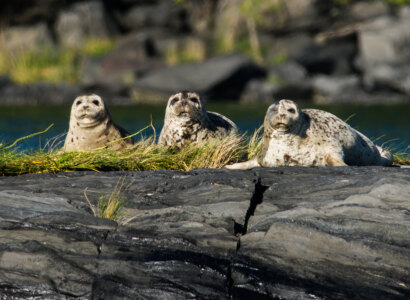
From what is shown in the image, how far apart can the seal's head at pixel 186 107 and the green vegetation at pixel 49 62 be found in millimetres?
23902

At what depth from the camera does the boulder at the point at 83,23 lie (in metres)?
36.1

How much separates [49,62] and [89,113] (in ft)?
83.0

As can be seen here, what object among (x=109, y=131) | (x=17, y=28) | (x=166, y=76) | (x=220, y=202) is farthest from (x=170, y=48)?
(x=220, y=202)

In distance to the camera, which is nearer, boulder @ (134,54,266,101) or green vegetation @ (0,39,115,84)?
boulder @ (134,54,266,101)

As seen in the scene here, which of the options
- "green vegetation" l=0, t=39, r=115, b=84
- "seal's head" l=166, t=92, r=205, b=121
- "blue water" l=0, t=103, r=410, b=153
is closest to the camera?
"seal's head" l=166, t=92, r=205, b=121

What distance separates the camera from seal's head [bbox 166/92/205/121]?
29.2ft

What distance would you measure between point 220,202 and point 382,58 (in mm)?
26421

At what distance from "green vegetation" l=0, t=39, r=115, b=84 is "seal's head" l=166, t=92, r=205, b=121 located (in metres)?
23.9

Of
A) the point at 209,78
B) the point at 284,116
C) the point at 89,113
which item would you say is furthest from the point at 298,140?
the point at 209,78

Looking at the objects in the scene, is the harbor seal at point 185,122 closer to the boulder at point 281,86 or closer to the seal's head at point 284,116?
the seal's head at point 284,116

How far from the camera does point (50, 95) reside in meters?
30.8

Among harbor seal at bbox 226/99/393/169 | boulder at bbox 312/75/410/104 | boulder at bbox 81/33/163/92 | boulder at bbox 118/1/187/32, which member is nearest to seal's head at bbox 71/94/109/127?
harbor seal at bbox 226/99/393/169

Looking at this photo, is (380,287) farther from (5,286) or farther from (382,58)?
(382,58)

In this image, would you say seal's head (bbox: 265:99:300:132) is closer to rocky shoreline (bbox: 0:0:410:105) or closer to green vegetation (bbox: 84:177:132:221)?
green vegetation (bbox: 84:177:132:221)
